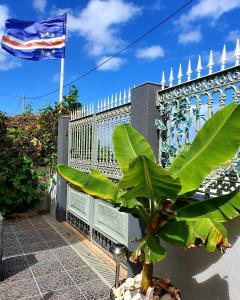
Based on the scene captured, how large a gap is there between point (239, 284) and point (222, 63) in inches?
85.9

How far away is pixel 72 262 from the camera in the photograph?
4.96 m

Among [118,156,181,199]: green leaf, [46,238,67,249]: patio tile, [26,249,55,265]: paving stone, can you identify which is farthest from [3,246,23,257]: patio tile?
[118,156,181,199]: green leaf

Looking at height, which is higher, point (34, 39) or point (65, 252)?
point (34, 39)

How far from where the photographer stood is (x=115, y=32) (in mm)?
10125

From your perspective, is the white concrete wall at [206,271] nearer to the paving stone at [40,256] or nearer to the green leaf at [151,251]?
the green leaf at [151,251]

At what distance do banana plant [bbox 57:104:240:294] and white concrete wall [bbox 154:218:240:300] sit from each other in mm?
500

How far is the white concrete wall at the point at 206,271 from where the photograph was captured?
272 cm

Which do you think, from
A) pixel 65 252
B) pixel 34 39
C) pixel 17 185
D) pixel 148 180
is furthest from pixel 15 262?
pixel 34 39

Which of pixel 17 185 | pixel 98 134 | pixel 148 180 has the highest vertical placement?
pixel 98 134

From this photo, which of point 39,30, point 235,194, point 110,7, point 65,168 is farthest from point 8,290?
point 39,30

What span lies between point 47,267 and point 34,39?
764 centimetres

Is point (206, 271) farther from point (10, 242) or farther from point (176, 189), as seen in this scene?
point (10, 242)

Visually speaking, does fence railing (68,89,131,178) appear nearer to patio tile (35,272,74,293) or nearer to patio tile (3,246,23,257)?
patio tile (35,272,74,293)

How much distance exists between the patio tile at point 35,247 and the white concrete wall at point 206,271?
2.87 metres
